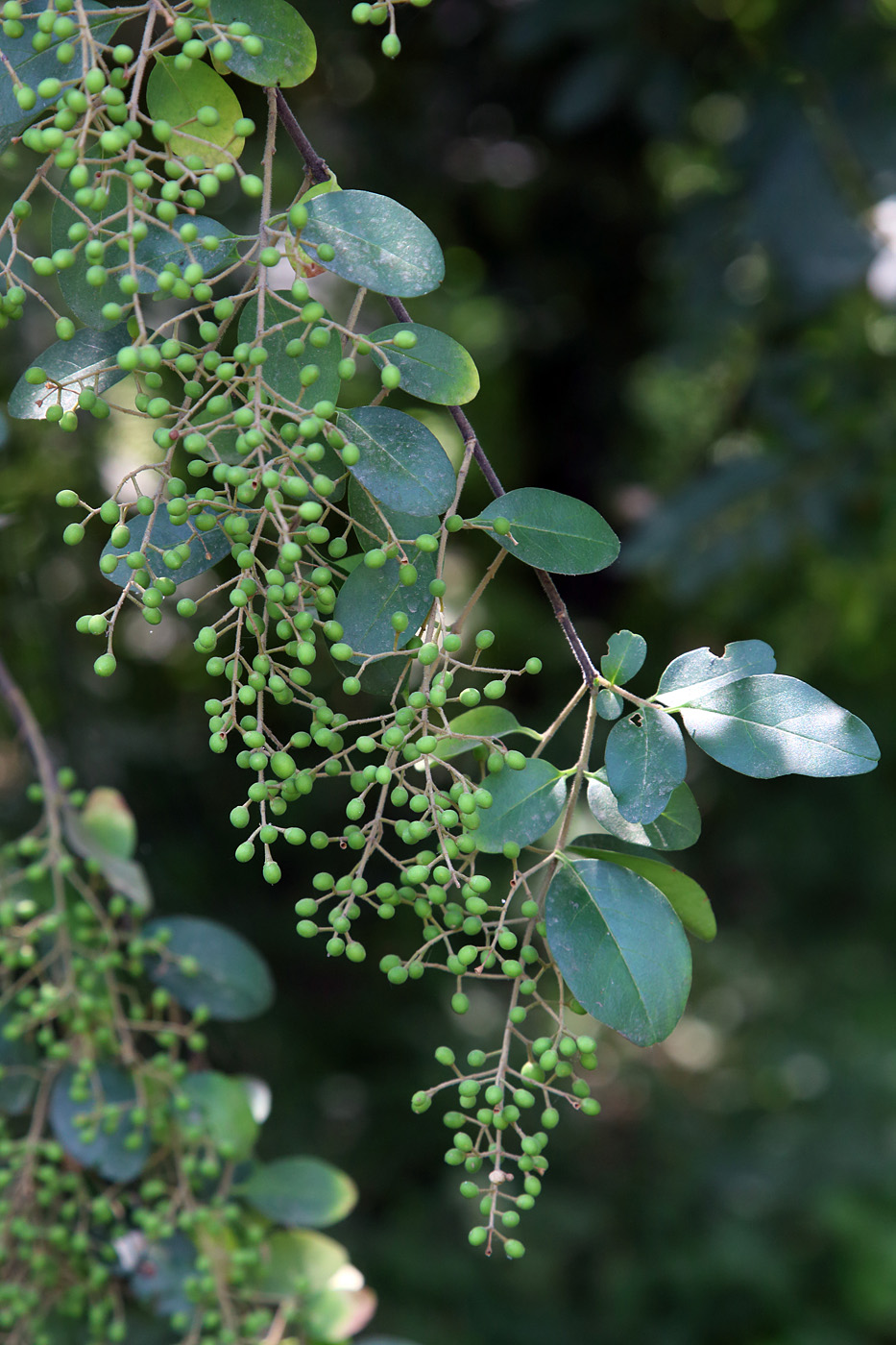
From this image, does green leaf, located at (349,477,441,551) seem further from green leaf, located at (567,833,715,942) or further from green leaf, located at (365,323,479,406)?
green leaf, located at (567,833,715,942)

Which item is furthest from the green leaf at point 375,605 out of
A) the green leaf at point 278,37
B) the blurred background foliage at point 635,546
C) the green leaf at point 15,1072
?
the blurred background foliage at point 635,546

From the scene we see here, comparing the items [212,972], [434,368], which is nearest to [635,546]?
[212,972]

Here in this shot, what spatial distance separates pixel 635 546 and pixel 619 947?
5.33 ft

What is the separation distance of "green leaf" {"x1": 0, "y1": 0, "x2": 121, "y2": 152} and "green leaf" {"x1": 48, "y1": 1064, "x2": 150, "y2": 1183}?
27.6 inches

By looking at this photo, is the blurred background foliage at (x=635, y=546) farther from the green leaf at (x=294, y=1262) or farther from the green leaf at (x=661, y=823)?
the green leaf at (x=661, y=823)

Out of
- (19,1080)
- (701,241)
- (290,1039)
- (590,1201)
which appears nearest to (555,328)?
(701,241)

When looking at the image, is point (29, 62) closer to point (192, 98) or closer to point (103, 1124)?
point (192, 98)

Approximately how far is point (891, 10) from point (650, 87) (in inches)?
22.3

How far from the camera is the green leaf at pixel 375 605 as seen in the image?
54 centimetres

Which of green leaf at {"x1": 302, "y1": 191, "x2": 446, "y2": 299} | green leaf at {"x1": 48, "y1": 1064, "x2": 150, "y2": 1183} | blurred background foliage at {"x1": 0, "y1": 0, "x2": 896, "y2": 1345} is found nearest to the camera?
green leaf at {"x1": 302, "y1": 191, "x2": 446, "y2": 299}

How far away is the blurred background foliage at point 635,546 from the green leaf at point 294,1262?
0.30 m

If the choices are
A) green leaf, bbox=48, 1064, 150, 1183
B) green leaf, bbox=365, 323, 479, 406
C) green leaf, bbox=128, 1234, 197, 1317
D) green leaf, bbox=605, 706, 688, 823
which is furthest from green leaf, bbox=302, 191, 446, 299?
green leaf, bbox=128, 1234, 197, 1317

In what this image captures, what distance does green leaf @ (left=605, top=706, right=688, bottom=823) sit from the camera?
20.6 inches

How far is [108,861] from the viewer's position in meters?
0.93
